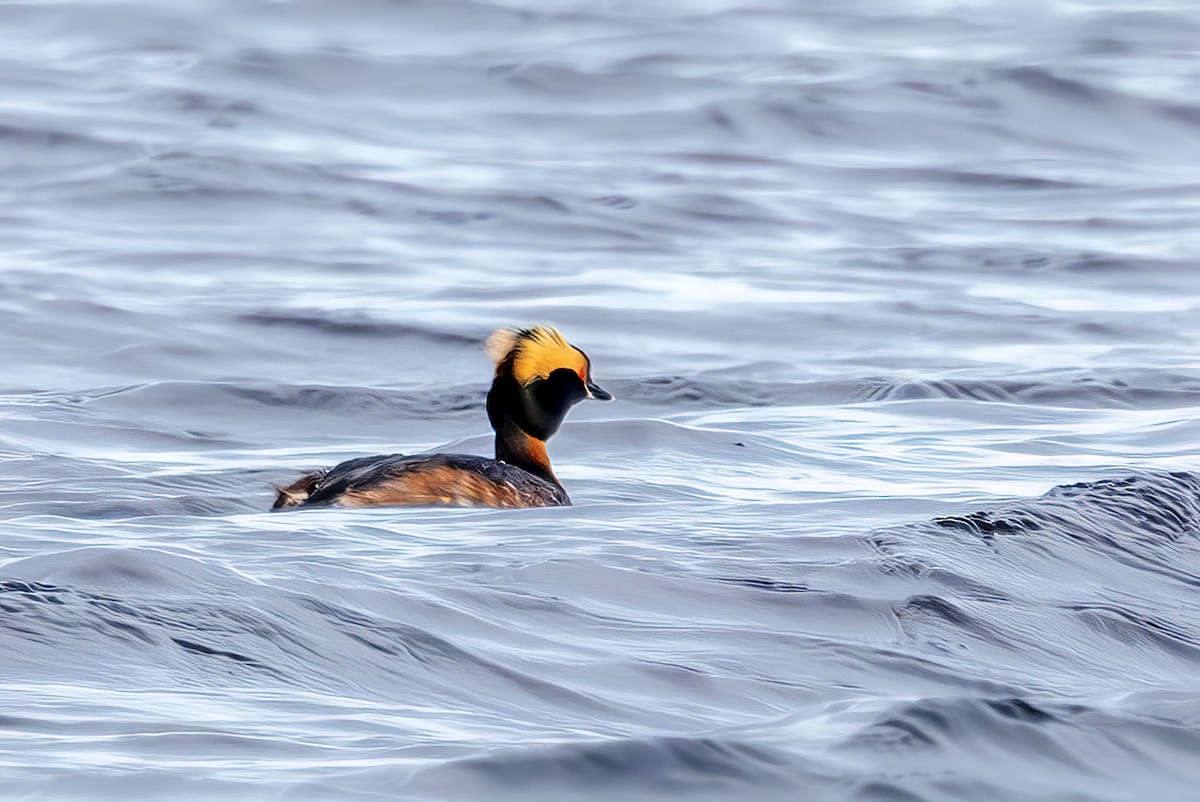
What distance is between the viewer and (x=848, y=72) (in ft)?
85.4

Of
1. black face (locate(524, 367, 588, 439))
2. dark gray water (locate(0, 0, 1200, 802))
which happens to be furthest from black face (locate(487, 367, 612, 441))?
dark gray water (locate(0, 0, 1200, 802))

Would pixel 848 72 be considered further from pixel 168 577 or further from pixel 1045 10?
pixel 168 577

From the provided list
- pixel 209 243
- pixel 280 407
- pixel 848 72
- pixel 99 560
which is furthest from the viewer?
pixel 848 72

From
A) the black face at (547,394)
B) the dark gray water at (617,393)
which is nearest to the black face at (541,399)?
the black face at (547,394)

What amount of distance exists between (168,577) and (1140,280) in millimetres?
11475

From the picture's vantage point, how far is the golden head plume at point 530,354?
387 inches

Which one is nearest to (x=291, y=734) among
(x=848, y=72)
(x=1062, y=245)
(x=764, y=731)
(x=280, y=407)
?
(x=764, y=731)

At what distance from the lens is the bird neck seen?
9.67 m

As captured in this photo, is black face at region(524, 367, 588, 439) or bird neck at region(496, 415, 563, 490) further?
black face at region(524, 367, 588, 439)

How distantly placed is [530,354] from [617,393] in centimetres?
305

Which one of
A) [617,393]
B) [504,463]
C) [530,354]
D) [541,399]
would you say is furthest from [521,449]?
[617,393]

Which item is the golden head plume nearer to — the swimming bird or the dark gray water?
the swimming bird

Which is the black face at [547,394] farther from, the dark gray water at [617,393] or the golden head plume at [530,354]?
the dark gray water at [617,393]

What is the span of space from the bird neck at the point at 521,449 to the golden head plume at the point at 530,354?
22cm
